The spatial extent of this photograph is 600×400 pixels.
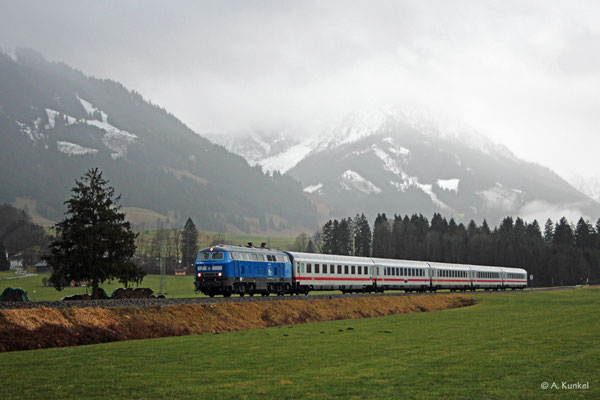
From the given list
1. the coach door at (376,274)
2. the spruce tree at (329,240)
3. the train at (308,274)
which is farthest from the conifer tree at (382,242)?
the coach door at (376,274)

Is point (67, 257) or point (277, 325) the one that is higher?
point (67, 257)

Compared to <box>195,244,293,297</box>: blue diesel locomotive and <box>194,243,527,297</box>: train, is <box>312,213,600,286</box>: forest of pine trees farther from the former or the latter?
<box>195,244,293,297</box>: blue diesel locomotive

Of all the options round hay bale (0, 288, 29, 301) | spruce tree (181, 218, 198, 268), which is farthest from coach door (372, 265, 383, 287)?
spruce tree (181, 218, 198, 268)

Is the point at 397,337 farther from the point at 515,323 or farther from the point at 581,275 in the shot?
the point at 581,275

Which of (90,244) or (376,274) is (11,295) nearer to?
(90,244)

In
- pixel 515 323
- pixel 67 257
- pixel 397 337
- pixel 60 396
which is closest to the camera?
pixel 60 396

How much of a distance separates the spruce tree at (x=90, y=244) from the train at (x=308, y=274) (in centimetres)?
1646

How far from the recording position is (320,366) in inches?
850

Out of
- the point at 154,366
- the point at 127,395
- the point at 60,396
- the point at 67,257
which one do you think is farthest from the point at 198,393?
the point at 67,257

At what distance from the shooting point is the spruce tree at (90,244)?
62.3 metres

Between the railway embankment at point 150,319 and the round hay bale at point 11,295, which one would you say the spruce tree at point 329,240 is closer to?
the railway embankment at point 150,319

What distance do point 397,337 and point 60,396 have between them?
779 inches

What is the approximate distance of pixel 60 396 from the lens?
1627 centimetres

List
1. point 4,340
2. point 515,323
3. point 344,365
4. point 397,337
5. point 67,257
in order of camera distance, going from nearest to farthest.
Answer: point 344,365 < point 4,340 < point 397,337 < point 515,323 < point 67,257
